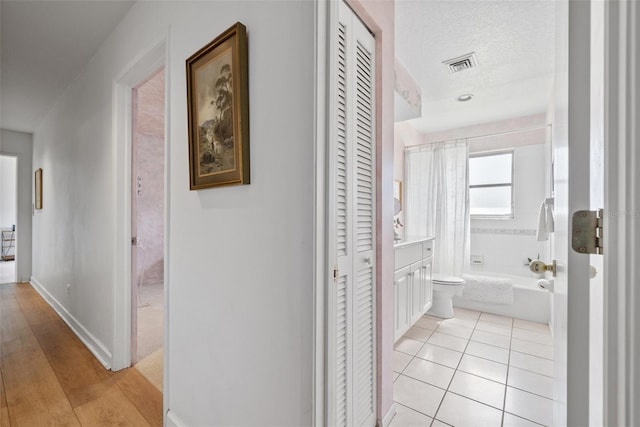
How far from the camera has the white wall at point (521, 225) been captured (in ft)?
12.7

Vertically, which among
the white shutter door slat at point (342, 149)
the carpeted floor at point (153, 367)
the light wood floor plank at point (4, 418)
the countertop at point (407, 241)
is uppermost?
the white shutter door slat at point (342, 149)

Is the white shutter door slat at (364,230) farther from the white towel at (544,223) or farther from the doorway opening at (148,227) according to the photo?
the doorway opening at (148,227)

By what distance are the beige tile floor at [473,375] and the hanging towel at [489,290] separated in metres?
0.32

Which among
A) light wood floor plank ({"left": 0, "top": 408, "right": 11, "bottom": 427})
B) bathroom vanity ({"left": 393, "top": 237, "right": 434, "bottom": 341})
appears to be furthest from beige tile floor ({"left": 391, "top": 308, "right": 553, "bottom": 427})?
light wood floor plank ({"left": 0, "top": 408, "right": 11, "bottom": 427})

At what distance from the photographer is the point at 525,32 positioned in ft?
6.82

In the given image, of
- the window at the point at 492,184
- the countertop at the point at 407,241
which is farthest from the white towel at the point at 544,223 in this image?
the window at the point at 492,184

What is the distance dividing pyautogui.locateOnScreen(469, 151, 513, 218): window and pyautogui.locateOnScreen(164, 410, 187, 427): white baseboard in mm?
4338

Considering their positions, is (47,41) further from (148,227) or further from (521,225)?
(521,225)

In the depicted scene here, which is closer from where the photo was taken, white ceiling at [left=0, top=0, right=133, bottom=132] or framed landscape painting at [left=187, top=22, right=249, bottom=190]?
framed landscape painting at [left=187, top=22, right=249, bottom=190]

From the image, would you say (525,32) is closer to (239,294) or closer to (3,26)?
(239,294)

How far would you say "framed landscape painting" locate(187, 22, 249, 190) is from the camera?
1077 mm

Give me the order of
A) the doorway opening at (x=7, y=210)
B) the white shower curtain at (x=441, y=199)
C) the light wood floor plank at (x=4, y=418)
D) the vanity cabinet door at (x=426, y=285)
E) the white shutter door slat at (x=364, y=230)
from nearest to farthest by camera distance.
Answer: the white shutter door slat at (x=364, y=230) → the light wood floor plank at (x=4, y=418) → the vanity cabinet door at (x=426, y=285) → the white shower curtain at (x=441, y=199) → the doorway opening at (x=7, y=210)

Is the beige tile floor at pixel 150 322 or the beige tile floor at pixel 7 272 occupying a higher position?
the beige tile floor at pixel 7 272

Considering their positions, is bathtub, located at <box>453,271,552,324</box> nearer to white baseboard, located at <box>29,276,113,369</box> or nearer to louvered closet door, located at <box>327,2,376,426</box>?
louvered closet door, located at <box>327,2,376,426</box>
